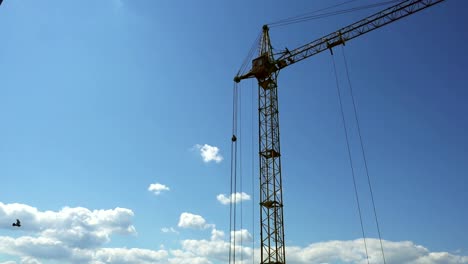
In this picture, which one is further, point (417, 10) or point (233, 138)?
point (233, 138)

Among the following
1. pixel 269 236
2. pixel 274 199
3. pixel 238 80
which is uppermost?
pixel 238 80

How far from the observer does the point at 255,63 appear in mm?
57062

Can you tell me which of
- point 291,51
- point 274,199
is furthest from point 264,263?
point 291,51

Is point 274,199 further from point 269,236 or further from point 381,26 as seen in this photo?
point 381,26

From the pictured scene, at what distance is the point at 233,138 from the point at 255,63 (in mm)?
11593

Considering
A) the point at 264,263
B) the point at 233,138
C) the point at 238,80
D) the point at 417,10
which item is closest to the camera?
the point at 264,263

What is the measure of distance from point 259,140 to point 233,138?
3.62 metres

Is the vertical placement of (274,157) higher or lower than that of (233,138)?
lower

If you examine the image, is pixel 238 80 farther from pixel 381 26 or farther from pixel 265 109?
pixel 381 26

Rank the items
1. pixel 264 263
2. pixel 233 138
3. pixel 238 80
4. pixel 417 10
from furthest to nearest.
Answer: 1. pixel 238 80
2. pixel 233 138
3. pixel 417 10
4. pixel 264 263

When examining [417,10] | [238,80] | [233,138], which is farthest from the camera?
[238,80]

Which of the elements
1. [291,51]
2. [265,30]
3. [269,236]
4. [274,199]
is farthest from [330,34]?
[269,236]

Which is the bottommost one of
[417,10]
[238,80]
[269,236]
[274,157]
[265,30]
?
[269,236]

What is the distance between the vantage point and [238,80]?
5819 cm
